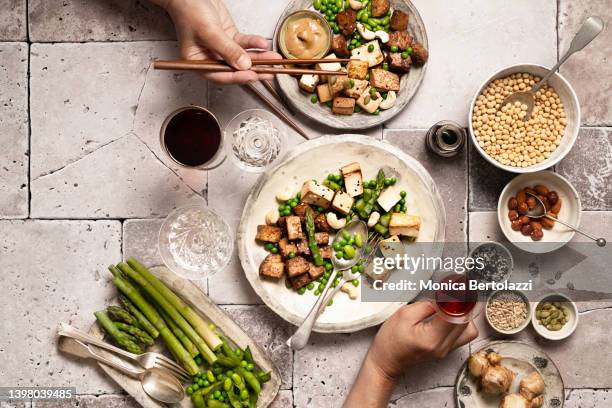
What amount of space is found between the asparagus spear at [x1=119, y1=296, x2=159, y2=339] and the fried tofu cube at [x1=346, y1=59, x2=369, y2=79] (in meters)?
1.59

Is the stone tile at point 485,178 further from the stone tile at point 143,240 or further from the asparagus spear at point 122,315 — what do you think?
the asparagus spear at point 122,315

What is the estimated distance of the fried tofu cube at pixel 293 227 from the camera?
2896 millimetres

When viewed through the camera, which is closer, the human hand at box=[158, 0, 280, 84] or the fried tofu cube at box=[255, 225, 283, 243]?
the human hand at box=[158, 0, 280, 84]

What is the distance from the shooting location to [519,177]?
295 cm

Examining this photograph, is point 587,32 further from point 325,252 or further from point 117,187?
point 117,187

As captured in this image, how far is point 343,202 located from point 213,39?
98 cm

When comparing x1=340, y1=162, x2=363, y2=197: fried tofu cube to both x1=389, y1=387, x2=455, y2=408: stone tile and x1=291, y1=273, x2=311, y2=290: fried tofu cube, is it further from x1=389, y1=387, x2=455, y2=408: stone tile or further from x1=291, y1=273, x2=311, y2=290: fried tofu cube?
x1=389, y1=387, x2=455, y2=408: stone tile

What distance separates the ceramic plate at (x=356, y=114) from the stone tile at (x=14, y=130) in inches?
54.6

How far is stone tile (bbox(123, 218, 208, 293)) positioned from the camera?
10.1 feet

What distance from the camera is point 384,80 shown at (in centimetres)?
292

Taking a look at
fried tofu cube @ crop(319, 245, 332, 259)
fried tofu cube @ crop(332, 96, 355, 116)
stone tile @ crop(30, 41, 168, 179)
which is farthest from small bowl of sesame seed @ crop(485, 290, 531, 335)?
stone tile @ crop(30, 41, 168, 179)

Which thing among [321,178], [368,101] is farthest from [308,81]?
[321,178]

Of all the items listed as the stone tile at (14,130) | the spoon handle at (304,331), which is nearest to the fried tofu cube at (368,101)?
the spoon handle at (304,331)

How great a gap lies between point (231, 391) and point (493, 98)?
77.8 inches
